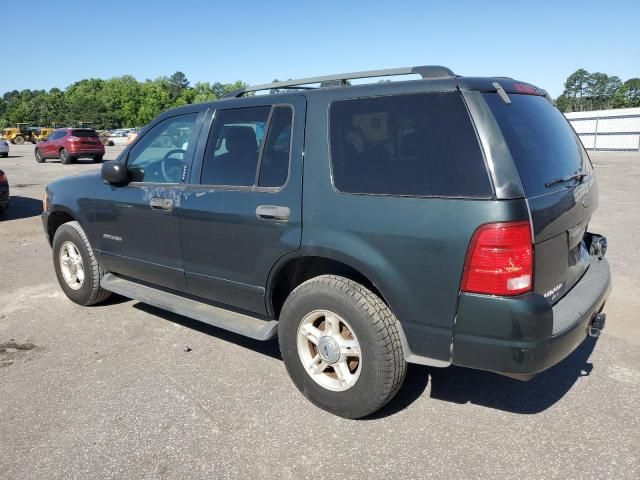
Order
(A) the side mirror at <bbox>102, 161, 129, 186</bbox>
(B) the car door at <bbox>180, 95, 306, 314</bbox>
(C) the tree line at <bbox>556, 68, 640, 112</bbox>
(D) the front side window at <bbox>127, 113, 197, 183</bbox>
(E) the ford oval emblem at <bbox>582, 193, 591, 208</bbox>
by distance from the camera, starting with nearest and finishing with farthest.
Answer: (E) the ford oval emblem at <bbox>582, 193, 591, 208</bbox> < (B) the car door at <bbox>180, 95, 306, 314</bbox> < (D) the front side window at <bbox>127, 113, 197, 183</bbox> < (A) the side mirror at <bbox>102, 161, 129, 186</bbox> < (C) the tree line at <bbox>556, 68, 640, 112</bbox>

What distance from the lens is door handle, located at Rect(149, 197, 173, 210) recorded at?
3.77m

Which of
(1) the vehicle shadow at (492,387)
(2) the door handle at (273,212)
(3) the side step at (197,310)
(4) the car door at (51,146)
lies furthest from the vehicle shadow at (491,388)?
(4) the car door at (51,146)

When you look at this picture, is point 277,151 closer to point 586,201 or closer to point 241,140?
point 241,140

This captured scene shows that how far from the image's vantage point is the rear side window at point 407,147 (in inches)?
97.9

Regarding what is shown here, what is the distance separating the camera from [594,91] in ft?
419

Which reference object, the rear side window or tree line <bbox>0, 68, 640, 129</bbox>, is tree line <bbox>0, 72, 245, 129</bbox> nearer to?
tree line <bbox>0, 68, 640, 129</bbox>

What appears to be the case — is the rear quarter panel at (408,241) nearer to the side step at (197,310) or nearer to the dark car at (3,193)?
the side step at (197,310)

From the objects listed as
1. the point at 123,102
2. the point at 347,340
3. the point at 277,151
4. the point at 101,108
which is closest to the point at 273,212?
the point at 277,151

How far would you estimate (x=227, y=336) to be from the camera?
424 centimetres

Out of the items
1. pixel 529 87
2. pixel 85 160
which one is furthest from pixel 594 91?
pixel 529 87

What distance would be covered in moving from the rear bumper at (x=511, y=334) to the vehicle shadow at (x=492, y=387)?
68cm

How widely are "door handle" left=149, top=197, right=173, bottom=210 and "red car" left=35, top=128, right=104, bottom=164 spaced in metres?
22.3

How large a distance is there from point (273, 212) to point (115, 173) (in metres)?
1.69

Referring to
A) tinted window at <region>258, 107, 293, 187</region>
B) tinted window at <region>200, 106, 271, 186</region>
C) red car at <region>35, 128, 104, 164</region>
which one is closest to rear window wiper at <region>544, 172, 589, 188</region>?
tinted window at <region>258, 107, 293, 187</region>
